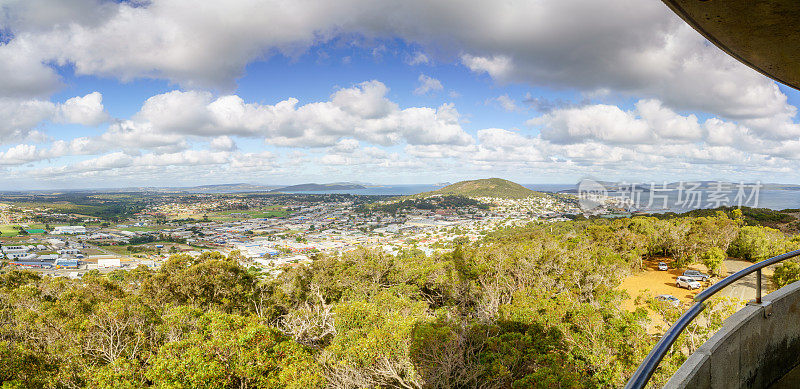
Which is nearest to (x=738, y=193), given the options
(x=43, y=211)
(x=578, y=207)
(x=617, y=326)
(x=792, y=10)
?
(x=578, y=207)

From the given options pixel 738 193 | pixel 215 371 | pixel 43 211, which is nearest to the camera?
pixel 215 371

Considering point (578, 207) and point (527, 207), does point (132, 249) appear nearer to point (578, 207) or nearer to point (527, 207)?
point (527, 207)

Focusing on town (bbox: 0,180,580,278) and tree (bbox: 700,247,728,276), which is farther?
town (bbox: 0,180,580,278)

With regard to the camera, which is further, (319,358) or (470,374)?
(319,358)

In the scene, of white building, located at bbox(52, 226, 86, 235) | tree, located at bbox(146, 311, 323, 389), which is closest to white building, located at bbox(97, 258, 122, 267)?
white building, located at bbox(52, 226, 86, 235)

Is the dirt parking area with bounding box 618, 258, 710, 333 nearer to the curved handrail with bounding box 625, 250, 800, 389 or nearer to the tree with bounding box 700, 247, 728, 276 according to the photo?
the tree with bounding box 700, 247, 728, 276
